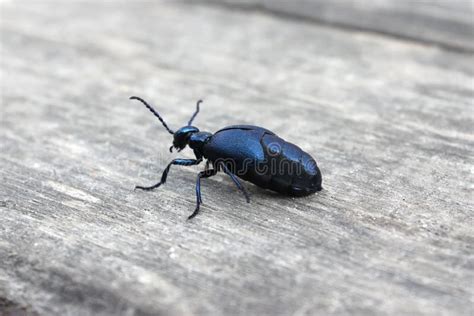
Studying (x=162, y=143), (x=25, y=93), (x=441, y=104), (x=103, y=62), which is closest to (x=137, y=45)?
(x=103, y=62)

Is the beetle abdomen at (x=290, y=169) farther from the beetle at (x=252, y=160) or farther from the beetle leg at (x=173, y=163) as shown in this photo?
the beetle leg at (x=173, y=163)

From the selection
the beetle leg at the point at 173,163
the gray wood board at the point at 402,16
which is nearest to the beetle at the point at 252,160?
the beetle leg at the point at 173,163

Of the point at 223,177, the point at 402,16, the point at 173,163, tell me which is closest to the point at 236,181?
the point at 223,177

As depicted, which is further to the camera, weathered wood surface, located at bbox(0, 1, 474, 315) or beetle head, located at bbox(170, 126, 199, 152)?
beetle head, located at bbox(170, 126, 199, 152)

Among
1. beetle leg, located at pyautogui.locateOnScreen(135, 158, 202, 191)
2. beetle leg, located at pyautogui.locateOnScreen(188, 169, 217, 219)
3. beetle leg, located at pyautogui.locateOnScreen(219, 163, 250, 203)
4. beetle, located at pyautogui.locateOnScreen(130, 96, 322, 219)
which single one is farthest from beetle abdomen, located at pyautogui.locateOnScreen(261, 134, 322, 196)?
beetle leg, located at pyautogui.locateOnScreen(135, 158, 202, 191)

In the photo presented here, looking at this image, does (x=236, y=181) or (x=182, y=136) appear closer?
(x=236, y=181)

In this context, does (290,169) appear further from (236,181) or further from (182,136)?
(182,136)

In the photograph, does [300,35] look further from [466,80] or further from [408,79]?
[466,80]

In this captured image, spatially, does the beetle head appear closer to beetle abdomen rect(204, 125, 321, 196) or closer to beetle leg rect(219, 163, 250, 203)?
beetle abdomen rect(204, 125, 321, 196)
